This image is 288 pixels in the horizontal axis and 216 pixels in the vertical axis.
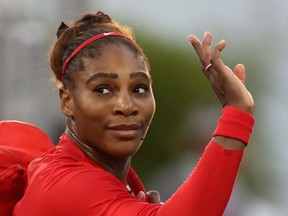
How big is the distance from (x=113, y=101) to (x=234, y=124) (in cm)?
34

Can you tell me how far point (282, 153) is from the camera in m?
7.84

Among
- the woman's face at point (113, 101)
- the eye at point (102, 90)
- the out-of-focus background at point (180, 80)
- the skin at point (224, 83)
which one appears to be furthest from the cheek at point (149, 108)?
the out-of-focus background at point (180, 80)

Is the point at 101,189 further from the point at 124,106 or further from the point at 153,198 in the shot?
the point at 153,198

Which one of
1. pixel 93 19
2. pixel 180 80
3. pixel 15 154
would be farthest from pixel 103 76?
pixel 180 80

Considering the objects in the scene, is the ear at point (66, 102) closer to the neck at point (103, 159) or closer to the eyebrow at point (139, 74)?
the neck at point (103, 159)

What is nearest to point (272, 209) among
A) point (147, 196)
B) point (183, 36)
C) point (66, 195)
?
point (183, 36)

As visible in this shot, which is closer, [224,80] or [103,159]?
[224,80]

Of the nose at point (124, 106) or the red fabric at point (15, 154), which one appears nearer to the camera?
the nose at point (124, 106)

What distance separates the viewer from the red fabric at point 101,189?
2117 millimetres

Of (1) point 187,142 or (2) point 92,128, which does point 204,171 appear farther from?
(1) point 187,142

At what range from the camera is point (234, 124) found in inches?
84.7

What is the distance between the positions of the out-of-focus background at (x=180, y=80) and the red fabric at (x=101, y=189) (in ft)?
14.3

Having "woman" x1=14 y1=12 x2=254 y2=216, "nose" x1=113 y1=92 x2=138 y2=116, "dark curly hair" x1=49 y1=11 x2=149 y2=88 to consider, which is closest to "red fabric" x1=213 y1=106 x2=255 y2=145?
"woman" x1=14 y1=12 x2=254 y2=216

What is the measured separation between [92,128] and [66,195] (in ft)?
0.75
